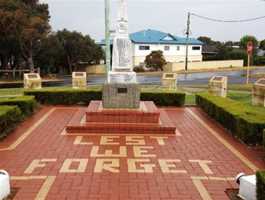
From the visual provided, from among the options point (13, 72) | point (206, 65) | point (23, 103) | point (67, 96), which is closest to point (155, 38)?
point (206, 65)

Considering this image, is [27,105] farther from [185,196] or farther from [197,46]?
[197,46]

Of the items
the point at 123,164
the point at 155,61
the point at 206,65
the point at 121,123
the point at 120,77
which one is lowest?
the point at 123,164

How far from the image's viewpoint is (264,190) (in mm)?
4336

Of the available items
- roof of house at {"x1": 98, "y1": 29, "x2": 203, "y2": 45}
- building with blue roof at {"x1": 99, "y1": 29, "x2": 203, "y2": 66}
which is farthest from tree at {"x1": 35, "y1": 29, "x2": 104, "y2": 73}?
roof of house at {"x1": 98, "y1": 29, "x2": 203, "y2": 45}

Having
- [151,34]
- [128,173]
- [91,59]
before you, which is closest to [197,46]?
[151,34]

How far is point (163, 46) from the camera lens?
53656 millimetres

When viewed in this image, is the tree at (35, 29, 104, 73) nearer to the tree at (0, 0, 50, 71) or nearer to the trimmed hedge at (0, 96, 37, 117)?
the tree at (0, 0, 50, 71)

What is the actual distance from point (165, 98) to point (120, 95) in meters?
3.53

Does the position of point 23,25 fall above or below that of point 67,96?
above

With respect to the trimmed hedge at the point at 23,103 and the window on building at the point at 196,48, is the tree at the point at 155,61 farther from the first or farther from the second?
the trimmed hedge at the point at 23,103

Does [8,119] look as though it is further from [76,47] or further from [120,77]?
[76,47]

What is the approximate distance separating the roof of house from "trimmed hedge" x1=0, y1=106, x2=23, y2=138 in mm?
42221

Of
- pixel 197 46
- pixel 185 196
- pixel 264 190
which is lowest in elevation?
pixel 185 196

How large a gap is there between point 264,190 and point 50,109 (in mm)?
9645
